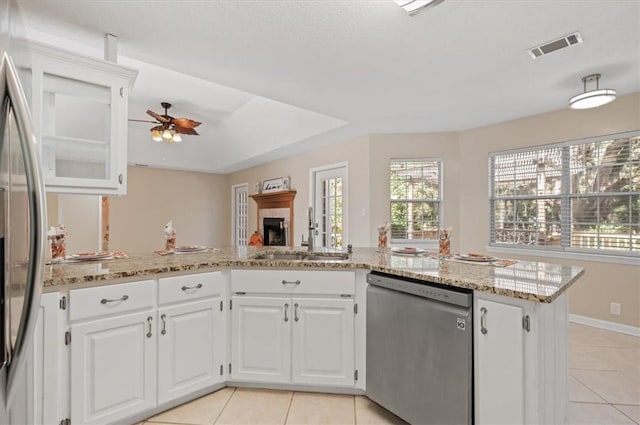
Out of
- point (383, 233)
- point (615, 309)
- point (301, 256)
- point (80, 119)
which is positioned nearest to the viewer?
point (80, 119)

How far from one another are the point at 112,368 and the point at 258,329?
0.82 meters

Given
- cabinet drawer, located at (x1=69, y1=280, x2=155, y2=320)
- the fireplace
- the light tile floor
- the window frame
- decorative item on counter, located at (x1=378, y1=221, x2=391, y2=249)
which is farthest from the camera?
the fireplace

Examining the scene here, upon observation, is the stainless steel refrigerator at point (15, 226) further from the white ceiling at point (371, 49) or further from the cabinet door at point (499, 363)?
the cabinet door at point (499, 363)

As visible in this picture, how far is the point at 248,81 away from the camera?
9.91 feet

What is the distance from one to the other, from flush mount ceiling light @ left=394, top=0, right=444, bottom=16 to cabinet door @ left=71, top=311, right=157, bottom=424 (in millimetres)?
2275

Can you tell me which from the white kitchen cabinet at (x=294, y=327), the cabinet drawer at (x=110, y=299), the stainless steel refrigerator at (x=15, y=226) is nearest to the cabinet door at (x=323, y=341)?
the white kitchen cabinet at (x=294, y=327)

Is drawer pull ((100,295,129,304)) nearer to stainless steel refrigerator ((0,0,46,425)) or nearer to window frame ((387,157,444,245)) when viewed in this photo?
stainless steel refrigerator ((0,0,46,425))

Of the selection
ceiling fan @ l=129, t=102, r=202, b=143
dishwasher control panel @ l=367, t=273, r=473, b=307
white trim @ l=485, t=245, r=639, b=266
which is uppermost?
ceiling fan @ l=129, t=102, r=202, b=143

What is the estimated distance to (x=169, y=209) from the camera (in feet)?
23.8

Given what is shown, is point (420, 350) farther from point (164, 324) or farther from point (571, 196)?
point (571, 196)

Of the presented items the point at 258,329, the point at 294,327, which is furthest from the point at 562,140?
the point at 258,329

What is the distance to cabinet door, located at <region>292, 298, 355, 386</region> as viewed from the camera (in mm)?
2061

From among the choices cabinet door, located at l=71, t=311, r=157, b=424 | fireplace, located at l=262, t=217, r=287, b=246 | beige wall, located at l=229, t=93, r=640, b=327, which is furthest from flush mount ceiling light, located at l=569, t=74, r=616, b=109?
fireplace, located at l=262, t=217, r=287, b=246

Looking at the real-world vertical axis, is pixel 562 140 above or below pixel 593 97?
below
